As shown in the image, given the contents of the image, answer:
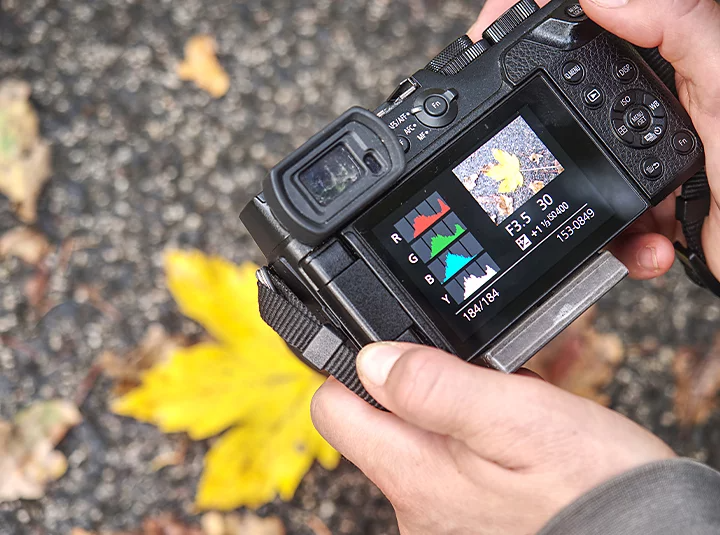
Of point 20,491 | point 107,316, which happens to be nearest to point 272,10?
point 107,316

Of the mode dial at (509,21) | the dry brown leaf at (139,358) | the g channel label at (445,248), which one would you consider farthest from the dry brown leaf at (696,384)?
the dry brown leaf at (139,358)

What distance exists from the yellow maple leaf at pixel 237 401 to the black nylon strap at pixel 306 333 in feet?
1.55

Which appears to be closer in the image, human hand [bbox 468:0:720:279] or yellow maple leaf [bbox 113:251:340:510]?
human hand [bbox 468:0:720:279]

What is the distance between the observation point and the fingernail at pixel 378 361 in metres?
1.11

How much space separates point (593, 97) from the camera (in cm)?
130

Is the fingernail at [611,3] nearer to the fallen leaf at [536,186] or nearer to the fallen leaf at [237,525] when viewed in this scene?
the fallen leaf at [536,186]

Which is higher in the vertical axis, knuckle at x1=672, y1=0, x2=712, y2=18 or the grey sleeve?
knuckle at x1=672, y1=0, x2=712, y2=18

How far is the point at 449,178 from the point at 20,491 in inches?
48.2

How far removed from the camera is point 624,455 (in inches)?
41.0

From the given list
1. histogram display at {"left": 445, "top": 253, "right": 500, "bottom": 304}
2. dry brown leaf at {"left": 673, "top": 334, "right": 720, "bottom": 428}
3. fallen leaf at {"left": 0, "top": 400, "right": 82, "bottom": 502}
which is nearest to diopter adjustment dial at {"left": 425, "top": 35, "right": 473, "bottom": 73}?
histogram display at {"left": 445, "top": 253, "right": 500, "bottom": 304}

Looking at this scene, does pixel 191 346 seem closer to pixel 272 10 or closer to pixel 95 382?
pixel 95 382

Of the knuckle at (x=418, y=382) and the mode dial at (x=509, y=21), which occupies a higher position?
the mode dial at (x=509, y=21)

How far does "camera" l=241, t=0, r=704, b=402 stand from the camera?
1.19 m

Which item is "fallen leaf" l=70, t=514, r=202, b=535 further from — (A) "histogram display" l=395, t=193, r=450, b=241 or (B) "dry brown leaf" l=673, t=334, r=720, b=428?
(B) "dry brown leaf" l=673, t=334, r=720, b=428
